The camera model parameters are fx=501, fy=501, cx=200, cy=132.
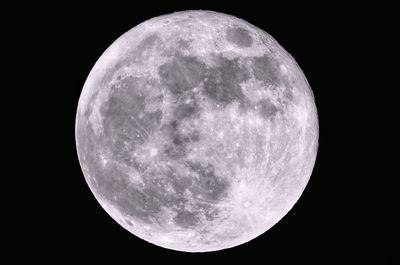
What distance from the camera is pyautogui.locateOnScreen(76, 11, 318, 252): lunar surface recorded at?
15.3 ft

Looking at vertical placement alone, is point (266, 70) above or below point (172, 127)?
above

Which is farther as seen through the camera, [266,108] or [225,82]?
[266,108]

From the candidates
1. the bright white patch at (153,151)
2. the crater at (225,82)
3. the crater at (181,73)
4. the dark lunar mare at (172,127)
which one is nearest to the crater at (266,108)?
the dark lunar mare at (172,127)

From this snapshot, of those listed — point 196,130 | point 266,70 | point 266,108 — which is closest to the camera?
point 196,130

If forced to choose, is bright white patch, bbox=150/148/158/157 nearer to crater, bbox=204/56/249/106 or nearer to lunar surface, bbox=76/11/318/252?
lunar surface, bbox=76/11/318/252

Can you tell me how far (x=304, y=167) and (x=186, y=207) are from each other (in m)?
1.35

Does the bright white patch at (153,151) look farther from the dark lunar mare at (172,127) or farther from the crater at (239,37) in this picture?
the crater at (239,37)

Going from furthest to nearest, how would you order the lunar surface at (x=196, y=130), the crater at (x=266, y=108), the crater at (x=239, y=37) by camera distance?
the crater at (x=239, y=37) < the crater at (x=266, y=108) < the lunar surface at (x=196, y=130)

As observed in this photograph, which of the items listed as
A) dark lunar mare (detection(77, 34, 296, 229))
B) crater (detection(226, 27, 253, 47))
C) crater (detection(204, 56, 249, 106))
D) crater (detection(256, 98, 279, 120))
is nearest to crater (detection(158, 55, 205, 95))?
dark lunar mare (detection(77, 34, 296, 229))

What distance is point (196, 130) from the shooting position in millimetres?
4645

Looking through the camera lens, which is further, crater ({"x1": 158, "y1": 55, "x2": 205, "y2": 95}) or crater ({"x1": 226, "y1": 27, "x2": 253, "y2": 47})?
crater ({"x1": 226, "y1": 27, "x2": 253, "y2": 47})

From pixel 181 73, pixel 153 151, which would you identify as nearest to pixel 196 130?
pixel 153 151

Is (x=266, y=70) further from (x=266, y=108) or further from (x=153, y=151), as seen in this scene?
(x=153, y=151)

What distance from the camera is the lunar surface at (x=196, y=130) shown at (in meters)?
4.68
